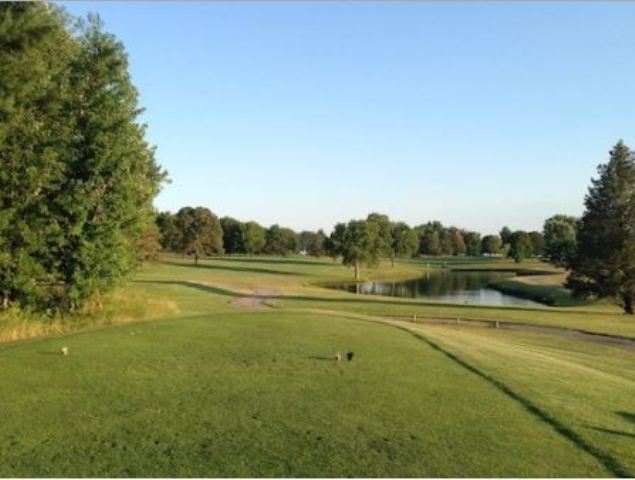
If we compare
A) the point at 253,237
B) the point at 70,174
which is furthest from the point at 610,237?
the point at 253,237

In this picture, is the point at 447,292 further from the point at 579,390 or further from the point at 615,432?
the point at 615,432

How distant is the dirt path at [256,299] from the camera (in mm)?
49888

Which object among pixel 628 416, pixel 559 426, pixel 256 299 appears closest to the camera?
pixel 559 426

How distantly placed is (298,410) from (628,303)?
51.4 m

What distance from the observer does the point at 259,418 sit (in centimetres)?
1045

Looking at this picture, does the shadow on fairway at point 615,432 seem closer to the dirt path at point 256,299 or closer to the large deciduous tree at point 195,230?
the dirt path at point 256,299

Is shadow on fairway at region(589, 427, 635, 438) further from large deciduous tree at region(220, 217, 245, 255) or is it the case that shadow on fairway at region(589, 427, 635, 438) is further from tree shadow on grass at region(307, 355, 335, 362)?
large deciduous tree at region(220, 217, 245, 255)

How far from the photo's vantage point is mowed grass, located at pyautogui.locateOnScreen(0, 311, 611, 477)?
8422mm

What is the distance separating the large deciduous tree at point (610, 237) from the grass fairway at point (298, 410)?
118 feet

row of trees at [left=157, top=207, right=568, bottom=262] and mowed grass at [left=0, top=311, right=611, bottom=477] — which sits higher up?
row of trees at [left=157, top=207, right=568, bottom=262]

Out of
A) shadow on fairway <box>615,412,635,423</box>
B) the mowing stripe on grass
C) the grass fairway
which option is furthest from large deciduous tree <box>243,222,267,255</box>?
shadow on fairway <box>615,412,635,423</box>

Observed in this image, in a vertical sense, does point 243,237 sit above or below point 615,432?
above

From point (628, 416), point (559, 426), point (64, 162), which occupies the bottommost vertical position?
point (628, 416)

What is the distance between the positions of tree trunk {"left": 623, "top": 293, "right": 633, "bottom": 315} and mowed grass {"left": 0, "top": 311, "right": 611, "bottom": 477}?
141 feet
